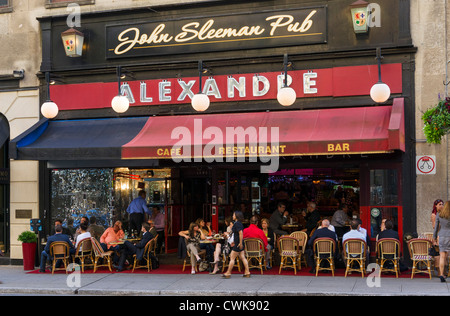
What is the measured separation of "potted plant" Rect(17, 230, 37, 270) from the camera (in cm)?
1641

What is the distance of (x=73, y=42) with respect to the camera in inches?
670

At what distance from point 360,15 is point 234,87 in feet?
12.0

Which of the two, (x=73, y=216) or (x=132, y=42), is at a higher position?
(x=132, y=42)

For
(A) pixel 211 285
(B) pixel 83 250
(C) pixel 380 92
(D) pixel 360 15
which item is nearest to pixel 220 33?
(D) pixel 360 15

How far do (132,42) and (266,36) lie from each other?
3.79 metres

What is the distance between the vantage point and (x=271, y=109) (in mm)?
15836

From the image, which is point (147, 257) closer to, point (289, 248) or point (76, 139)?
point (289, 248)

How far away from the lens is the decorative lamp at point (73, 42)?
55.8ft

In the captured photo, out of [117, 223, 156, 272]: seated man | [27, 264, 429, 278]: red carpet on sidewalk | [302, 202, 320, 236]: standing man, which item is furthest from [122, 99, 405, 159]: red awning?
[302, 202, 320, 236]: standing man

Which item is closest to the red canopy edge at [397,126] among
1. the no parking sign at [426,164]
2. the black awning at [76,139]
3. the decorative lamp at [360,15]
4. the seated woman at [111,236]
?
the no parking sign at [426,164]

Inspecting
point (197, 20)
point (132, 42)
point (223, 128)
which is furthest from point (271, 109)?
point (132, 42)

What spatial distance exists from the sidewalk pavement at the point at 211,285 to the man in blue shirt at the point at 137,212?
2261mm

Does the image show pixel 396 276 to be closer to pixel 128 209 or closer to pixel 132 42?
pixel 128 209

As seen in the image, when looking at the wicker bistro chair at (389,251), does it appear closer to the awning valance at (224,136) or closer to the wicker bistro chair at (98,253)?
the awning valance at (224,136)
